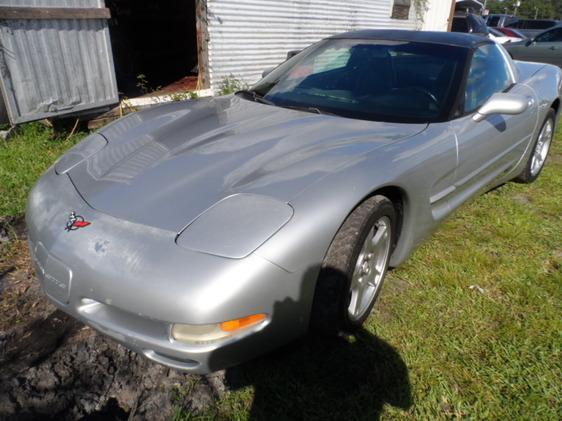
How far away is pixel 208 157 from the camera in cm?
209

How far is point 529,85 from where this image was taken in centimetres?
362

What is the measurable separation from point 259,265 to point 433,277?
4.78 feet

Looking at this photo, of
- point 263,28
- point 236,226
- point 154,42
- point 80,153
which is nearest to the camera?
point 236,226

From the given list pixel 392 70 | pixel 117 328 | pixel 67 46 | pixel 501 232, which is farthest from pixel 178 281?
pixel 67 46

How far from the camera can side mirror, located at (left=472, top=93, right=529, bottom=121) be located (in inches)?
101

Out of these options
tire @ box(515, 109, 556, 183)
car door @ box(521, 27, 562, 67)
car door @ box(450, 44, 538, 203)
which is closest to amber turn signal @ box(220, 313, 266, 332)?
car door @ box(450, 44, 538, 203)

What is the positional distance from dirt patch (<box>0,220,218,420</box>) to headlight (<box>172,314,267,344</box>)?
1.30 feet

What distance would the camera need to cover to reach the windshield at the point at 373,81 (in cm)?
258

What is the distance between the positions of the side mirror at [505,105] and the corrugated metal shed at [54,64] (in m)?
4.18

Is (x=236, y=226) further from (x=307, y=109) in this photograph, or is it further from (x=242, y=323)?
(x=307, y=109)

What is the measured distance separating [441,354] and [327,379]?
554mm

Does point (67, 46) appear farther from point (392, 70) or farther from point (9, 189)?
point (392, 70)

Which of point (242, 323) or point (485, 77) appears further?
point (485, 77)

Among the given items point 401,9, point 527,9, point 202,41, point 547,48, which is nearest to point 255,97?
point 202,41
